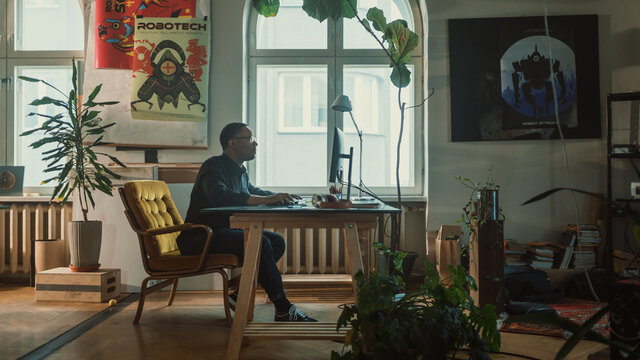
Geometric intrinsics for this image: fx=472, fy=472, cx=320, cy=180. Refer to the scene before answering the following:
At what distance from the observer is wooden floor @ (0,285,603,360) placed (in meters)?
2.32

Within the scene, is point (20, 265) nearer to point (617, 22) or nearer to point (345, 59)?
point (345, 59)

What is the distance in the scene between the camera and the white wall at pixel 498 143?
401 centimetres

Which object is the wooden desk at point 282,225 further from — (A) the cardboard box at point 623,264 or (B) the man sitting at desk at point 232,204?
(A) the cardboard box at point 623,264

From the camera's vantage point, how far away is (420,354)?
1.62 metres

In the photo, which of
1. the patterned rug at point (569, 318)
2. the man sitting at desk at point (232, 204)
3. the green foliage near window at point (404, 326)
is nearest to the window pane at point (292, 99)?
the man sitting at desk at point (232, 204)

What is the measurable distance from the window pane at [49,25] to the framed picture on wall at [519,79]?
3453mm

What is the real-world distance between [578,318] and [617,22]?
2.63 meters

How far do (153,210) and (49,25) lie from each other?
2675 mm

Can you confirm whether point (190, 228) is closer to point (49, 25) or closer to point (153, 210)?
point (153, 210)

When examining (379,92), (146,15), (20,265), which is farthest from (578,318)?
(20,265)

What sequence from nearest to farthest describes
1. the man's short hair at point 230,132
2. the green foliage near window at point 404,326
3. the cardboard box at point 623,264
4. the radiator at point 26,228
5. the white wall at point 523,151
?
1. the green foliage near window at point 404,326
2. the man's short hair at point 230,132
3. the cardboard box at point 623,264
4. the white wall at point 523,151
5. the radiator at point 26,228

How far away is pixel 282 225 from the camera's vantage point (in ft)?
7.40

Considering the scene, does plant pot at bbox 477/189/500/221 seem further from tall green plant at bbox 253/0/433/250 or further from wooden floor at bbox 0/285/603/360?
tall green plant at bbox 253/0/433/250

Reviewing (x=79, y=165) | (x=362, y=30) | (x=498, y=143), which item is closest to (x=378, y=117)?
(x=362, y=30)
